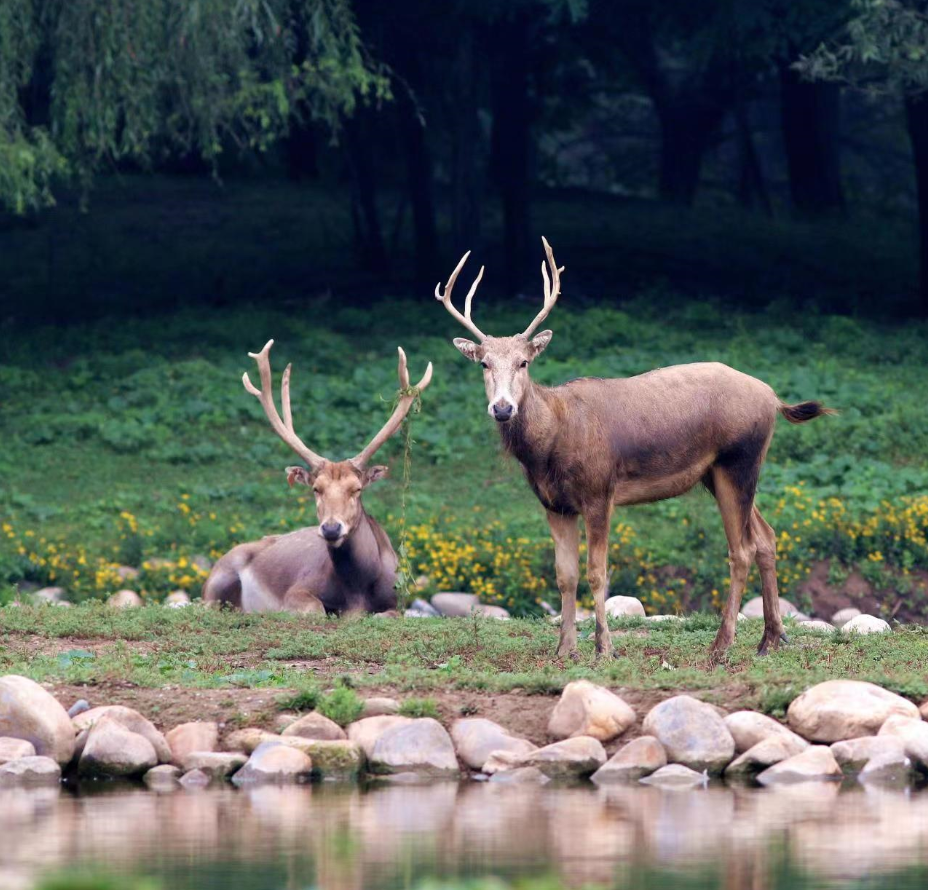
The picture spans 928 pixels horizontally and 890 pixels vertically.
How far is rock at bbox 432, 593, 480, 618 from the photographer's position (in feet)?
51.7

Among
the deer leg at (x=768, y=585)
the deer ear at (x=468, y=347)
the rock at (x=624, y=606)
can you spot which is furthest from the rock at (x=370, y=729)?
the rock at (x=624, y=606)

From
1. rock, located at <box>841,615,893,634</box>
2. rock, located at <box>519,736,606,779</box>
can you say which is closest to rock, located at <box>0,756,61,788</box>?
rock, located at <box>519,736,606,779</box>

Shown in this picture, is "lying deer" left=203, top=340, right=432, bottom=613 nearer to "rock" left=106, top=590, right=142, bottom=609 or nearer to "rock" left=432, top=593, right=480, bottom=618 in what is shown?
"rock" left=106, top=590, right=142, bottom=609

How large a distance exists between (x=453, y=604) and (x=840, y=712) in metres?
6.26

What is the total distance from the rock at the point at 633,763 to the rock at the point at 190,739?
2.10m

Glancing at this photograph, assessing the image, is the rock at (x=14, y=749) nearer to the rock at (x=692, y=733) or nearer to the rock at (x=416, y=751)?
the rock at (x=416, y=751)

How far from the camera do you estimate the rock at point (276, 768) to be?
969 cm

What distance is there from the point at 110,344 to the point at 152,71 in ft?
14.6

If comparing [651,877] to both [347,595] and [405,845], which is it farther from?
[347,595]

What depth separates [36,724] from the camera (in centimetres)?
987

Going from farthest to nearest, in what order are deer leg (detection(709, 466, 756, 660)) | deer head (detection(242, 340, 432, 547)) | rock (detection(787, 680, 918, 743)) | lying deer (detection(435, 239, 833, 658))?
deer head (detection(242, 340, 432, 547)) → deer leg (detection(709, 466, 756, 660)) → lying deer (detection(435, 239, 833, 658)) → rock (detection(787, 680, 918, 743))

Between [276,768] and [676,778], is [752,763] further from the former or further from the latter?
[276,768]

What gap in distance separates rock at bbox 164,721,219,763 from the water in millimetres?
512

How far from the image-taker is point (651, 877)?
24.8 ft
